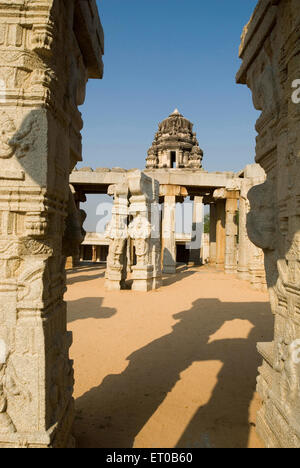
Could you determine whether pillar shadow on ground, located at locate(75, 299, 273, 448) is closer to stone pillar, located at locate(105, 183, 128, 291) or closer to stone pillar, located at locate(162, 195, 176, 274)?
stone pillar, located at locate(105, 183, 128, 291)

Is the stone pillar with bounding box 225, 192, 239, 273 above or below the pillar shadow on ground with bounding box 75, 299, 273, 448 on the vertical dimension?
above

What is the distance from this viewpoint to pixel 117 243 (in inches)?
374

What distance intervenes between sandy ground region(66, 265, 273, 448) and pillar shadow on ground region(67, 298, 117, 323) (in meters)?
0.02

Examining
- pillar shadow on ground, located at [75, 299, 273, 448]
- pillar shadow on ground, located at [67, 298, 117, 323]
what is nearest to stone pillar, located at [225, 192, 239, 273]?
pillar shadow on ground, located at [67, 298, 117, 323]

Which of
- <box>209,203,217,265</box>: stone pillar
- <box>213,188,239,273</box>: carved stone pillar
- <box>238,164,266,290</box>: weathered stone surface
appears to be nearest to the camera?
<box>238,164,266,290</box>: weathered stone surface

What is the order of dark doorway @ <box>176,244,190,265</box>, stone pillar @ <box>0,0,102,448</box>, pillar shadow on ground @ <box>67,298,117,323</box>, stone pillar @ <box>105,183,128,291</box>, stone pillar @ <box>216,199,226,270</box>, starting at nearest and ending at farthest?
stone pillar @ <box>0,0,102,448</box> < pillar shadow on ground @ <box>67,298,117,323</box> < stone pillar @ <box>105,183,128,291</box> < stone pillar @ <box>216,199,226,270</box> < dark doorway @ <box>176,244,190,265</box>

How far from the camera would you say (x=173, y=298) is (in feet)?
27.5

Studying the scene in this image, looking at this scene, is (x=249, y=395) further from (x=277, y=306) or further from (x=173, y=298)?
(x=173, y=298)

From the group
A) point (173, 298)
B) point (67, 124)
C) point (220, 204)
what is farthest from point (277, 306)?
point (220, 204)

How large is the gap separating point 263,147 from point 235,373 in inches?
111

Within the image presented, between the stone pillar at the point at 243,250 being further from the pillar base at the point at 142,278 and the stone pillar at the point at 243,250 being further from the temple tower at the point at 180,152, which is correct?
the temple tower at the point at 180,152

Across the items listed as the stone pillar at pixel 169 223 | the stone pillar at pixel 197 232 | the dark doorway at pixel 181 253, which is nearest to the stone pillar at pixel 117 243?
the stone pillar at pixel 169 223

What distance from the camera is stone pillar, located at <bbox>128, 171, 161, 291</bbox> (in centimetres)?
922

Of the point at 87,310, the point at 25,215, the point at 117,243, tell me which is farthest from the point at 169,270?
the point at 25,215
